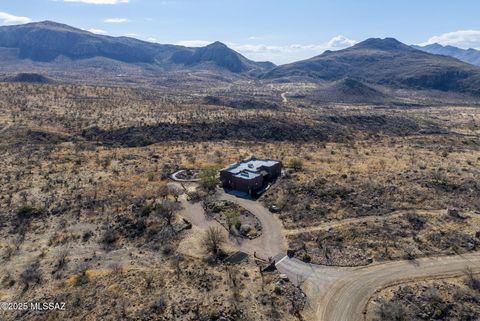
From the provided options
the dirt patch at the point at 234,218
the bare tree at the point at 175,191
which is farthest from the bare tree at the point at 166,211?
the dirt patch at the point at 234,218

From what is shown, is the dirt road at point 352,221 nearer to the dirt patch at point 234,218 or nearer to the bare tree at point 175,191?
the dirt patch at point 234,218

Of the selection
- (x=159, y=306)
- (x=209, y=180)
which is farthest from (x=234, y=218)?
(x=159, y=306)

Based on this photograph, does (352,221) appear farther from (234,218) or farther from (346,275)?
(234,218)

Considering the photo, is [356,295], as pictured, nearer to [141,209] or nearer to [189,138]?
[141,209]

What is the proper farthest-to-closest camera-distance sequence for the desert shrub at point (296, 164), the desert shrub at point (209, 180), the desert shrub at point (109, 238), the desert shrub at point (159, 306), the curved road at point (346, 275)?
the desert shrub at point (296, 164) → the desert shrub at point (209, 180) → the desert shrub at point (109, 238) → the curved road at point (346, 275) → the desert shrub at point (159, 306)

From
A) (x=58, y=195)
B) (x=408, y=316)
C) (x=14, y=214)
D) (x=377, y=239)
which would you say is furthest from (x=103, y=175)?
(x=408, y=316)
